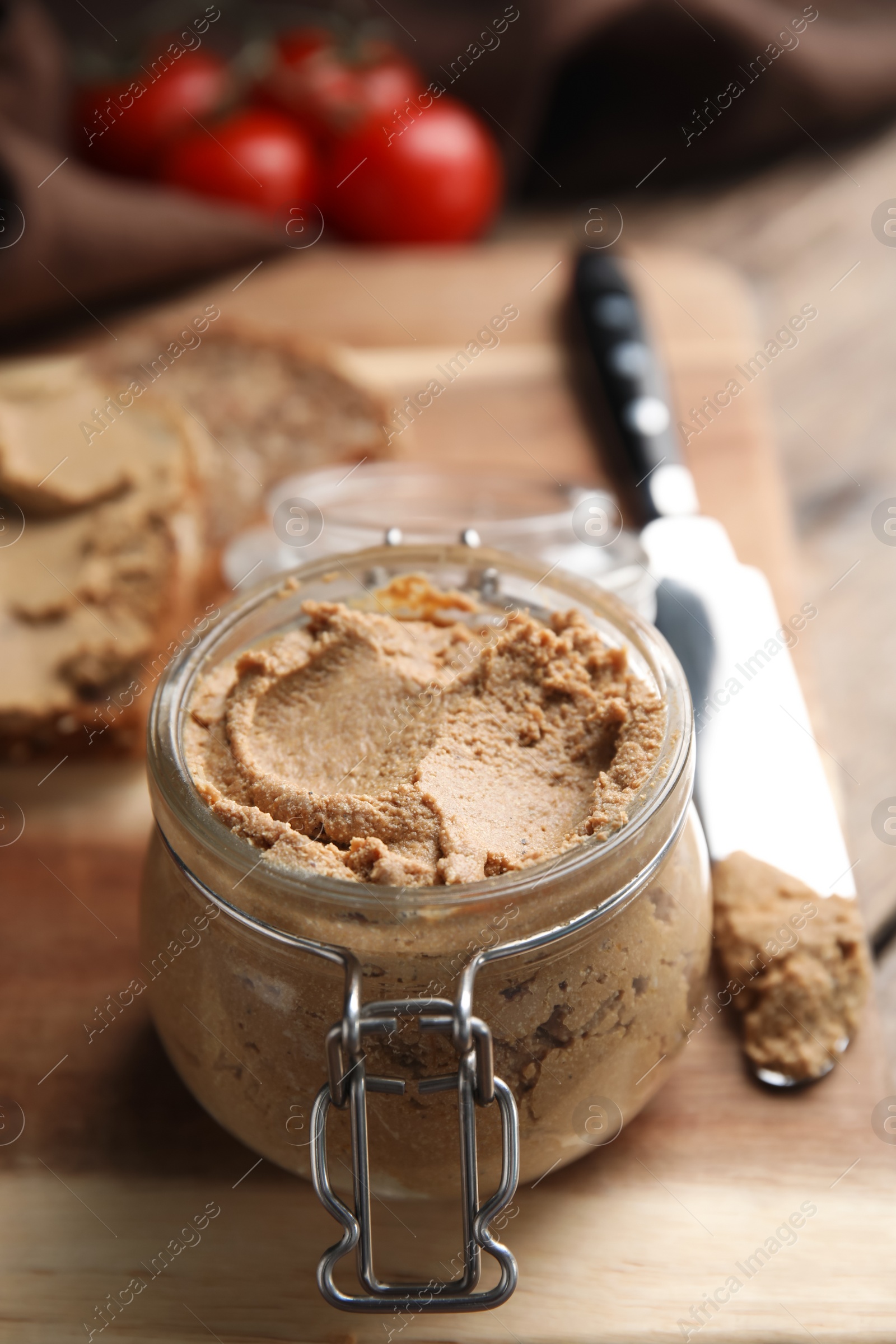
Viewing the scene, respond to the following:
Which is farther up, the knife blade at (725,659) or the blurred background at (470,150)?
the blurred background at (470,150)

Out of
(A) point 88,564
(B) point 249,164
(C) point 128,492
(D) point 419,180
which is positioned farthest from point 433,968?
(B) point 249,164

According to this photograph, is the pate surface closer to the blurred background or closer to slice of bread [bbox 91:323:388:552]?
slice of bread [bbox 91:323:388:552]

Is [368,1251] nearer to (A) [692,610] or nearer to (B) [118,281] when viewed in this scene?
(A) [692,610]

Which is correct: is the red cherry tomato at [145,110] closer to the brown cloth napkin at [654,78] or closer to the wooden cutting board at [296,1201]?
the brown cloth napkin at [654,78]

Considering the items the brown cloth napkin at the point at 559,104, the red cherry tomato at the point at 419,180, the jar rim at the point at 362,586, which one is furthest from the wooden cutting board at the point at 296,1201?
the red cherry tomato at the point at 419,180

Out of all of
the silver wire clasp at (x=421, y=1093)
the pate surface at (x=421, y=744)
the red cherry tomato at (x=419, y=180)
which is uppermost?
the red cherry tomato at (x=419, y=180)

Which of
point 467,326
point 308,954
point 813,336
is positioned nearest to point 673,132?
point 813,336
